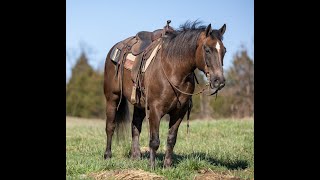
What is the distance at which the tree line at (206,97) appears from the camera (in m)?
30.2

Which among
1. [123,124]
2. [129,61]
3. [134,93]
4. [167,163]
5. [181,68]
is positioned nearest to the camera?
[181,68]

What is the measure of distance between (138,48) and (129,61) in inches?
11.7

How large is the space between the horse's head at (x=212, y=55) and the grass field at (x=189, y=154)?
1310 mm

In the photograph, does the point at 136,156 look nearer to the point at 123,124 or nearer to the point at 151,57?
the point at 123,124

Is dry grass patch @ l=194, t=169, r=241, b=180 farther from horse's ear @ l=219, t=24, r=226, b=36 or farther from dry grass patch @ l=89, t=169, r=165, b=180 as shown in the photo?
horse's ear @ l=219, t=24, r=226, b=36

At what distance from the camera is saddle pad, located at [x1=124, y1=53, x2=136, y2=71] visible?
325 inches

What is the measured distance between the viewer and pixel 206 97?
103 feet

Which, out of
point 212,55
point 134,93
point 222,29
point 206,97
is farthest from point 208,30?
point 206,97
